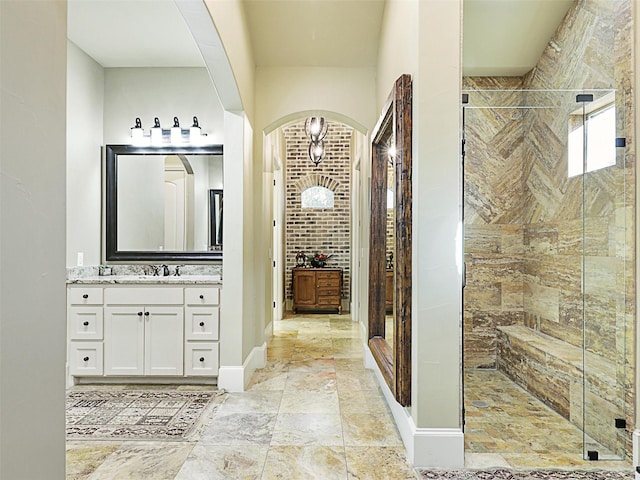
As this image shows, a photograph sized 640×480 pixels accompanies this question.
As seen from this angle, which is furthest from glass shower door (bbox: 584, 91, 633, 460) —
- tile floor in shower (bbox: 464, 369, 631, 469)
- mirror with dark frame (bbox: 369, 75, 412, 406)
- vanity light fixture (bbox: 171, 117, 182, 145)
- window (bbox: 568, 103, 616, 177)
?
vanity light fixture (bbox: 171, 117, 182, 145)

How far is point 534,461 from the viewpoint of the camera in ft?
8.03

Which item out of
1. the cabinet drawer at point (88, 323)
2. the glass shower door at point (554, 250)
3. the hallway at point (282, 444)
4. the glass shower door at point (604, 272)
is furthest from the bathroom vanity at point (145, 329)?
the glass shower door at point (604, 272)

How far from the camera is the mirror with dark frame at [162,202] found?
14.8ft

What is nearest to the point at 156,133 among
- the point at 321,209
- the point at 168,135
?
the point at 168,135

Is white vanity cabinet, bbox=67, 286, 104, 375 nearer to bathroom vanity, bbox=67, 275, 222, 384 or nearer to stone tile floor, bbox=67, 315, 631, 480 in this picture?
bathroom vanity, bbox=67, 275, 222, 384

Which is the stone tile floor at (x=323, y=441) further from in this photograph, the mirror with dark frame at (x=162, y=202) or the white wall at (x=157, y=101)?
the white wall at (x=157, y=101)

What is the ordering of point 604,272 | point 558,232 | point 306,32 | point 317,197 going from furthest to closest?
1. point 317,197
2. point 306,32
3. point 558,232
4. point 604,272

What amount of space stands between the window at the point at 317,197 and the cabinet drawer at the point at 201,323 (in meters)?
4.59

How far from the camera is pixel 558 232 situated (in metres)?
3.36

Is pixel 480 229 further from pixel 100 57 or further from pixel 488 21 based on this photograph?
pixel 100 57

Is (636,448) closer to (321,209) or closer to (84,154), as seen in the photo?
(84,154)

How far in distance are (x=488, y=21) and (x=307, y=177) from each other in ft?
16.7

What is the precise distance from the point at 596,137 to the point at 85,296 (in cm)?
376

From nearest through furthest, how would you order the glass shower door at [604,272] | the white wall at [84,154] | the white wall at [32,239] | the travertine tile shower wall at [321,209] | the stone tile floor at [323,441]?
1. the white wall at [32,239]
2. the stone tile floor at [323,441]
3. the glass shower door at [604,272]
4. the white wall at [84,154]
5. the travertine tile shower wall at [321,209]
